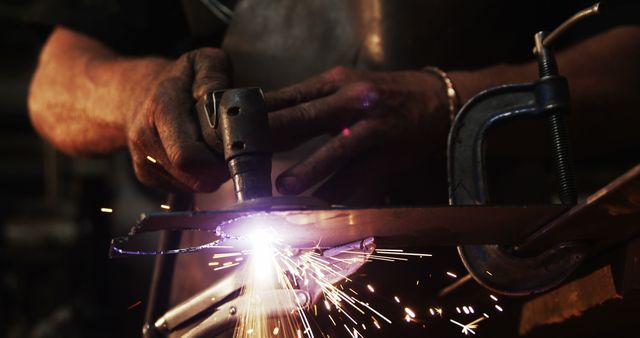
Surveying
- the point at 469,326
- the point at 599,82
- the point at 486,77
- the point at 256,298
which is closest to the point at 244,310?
the point at 256,298

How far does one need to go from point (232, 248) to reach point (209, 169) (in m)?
0.17

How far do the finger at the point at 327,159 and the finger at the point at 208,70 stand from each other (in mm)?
154

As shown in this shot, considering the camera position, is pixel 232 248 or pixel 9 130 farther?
pixel 9 130

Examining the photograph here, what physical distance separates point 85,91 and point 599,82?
0.99 metres

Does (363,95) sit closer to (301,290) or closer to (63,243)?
(301,290)

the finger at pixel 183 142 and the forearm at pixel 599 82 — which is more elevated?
the forearm at pixel 599 82

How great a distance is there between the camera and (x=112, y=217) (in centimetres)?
315

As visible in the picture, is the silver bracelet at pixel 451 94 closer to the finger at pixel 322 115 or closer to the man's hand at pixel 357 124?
the man's hand at pixel 357 124

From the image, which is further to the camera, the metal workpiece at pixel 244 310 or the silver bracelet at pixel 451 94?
the silver bracelet at pixel 451 94

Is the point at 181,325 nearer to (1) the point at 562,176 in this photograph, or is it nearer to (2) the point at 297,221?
(2) the point at 297,221

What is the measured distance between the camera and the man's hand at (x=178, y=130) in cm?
95

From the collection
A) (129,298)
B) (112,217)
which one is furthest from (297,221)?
(112,217)

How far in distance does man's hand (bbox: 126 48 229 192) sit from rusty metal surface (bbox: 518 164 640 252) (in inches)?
15.9

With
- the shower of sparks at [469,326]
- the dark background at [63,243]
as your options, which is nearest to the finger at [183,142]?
the shower of sparks at [469,326]
